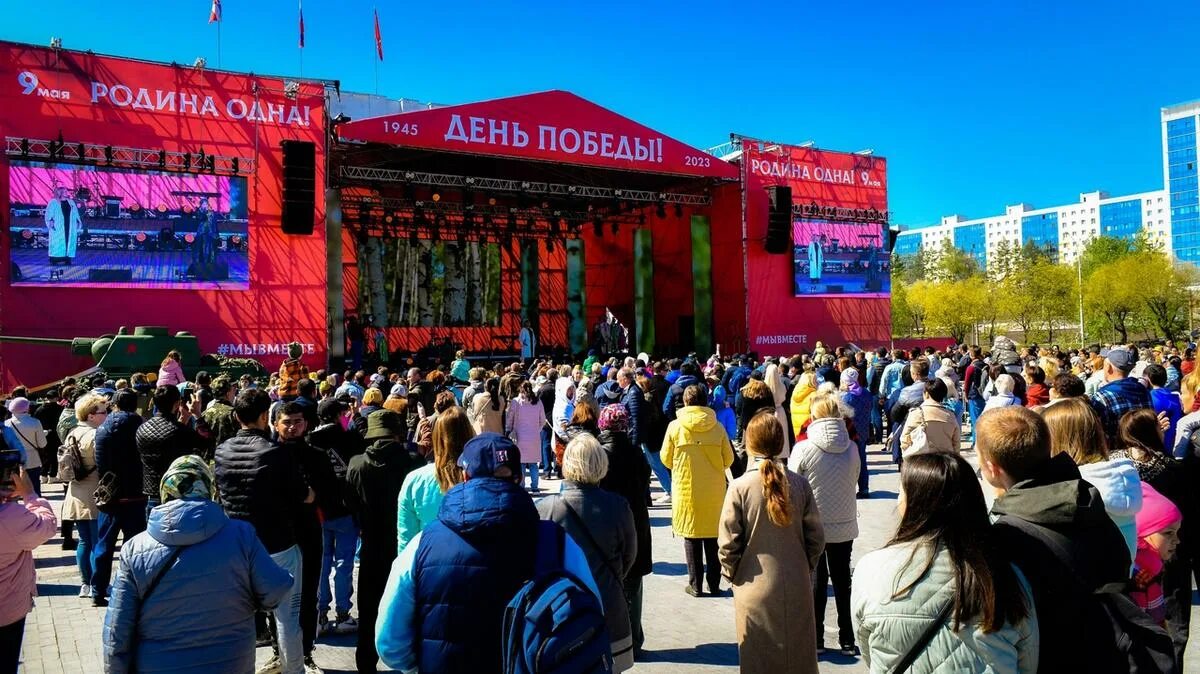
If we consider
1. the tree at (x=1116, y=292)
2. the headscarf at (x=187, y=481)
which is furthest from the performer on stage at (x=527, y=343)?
the tree at (x=1116, y=292)

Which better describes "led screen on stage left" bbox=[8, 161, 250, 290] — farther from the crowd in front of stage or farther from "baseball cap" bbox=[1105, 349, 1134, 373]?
"baseball cap" bbox=[1105, 349, 1134, 373]

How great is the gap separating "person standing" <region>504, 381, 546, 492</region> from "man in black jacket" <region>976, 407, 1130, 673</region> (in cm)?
823

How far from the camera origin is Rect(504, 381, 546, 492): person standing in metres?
10.5

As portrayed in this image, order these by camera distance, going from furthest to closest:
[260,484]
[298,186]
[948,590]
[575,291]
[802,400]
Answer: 1. [575,291]
2. [298,186]
3. [802,400]
4. [260,484]
5. [948,590]

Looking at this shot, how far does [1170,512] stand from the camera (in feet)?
11.3

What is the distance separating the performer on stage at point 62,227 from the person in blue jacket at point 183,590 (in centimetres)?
1624

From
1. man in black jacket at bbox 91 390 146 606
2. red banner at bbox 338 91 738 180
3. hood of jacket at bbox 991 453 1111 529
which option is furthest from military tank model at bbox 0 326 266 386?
hood of jacket at bbox 991 453 1111 529

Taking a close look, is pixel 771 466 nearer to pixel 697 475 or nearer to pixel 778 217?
pixel 697 475

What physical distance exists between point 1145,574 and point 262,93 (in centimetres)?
1885

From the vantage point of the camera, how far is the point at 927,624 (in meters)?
2.17

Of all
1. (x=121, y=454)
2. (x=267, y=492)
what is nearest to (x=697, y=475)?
(x=267, y=492)

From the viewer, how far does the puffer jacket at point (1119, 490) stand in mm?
3137

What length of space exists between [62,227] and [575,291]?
15.2 meters

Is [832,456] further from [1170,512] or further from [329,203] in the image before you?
[329,203]
